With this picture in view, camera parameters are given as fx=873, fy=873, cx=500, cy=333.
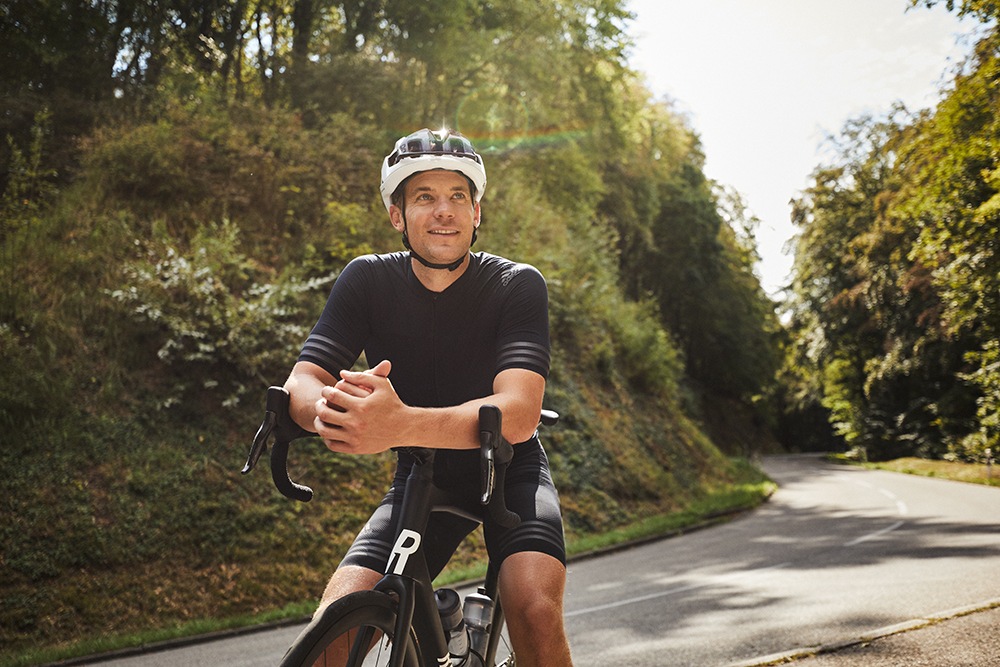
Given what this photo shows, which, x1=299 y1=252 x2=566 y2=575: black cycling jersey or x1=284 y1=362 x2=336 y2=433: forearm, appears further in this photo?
x1=299 y1=252 x2=566 y2=575: black cycling jersey

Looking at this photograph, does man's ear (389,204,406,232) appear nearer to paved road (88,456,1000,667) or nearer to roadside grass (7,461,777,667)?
paved road (88,456,1000,667)

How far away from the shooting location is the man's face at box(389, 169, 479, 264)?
2768 mm

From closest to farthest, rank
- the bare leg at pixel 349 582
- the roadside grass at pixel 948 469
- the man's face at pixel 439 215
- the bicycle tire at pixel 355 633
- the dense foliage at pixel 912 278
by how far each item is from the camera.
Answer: the bicycle tire at pixel 355 633 < the bare leg at pixel 349 582 < the man's face at pixel 439 215 < the dense foliage at pixel 912 278 < the roadside grass at pixel 948 469

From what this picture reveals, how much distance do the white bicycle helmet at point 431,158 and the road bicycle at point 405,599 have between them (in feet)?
2.62

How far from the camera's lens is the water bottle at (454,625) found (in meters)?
2.66

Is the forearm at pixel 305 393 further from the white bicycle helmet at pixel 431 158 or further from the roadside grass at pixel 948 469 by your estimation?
the roadside grass at pixel 948 469

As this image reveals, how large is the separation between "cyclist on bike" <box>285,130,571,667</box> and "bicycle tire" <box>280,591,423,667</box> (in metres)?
0.20

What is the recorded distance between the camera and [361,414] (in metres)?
2.10

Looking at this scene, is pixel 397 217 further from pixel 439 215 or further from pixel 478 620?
pixel 478 620

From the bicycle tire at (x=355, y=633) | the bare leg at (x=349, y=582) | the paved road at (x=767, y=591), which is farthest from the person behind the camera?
the paved road at (x=767, y=591)

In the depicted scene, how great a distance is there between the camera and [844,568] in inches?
371

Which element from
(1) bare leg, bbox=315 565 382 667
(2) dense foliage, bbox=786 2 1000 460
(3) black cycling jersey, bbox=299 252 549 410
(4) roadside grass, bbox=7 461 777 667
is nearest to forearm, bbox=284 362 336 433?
(3) black cycling jersey, bbox=299 252 549 410

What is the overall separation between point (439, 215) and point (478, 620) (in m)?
1.32

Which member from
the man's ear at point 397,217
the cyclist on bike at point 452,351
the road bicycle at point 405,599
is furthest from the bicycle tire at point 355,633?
the man's ear at point 397,217
